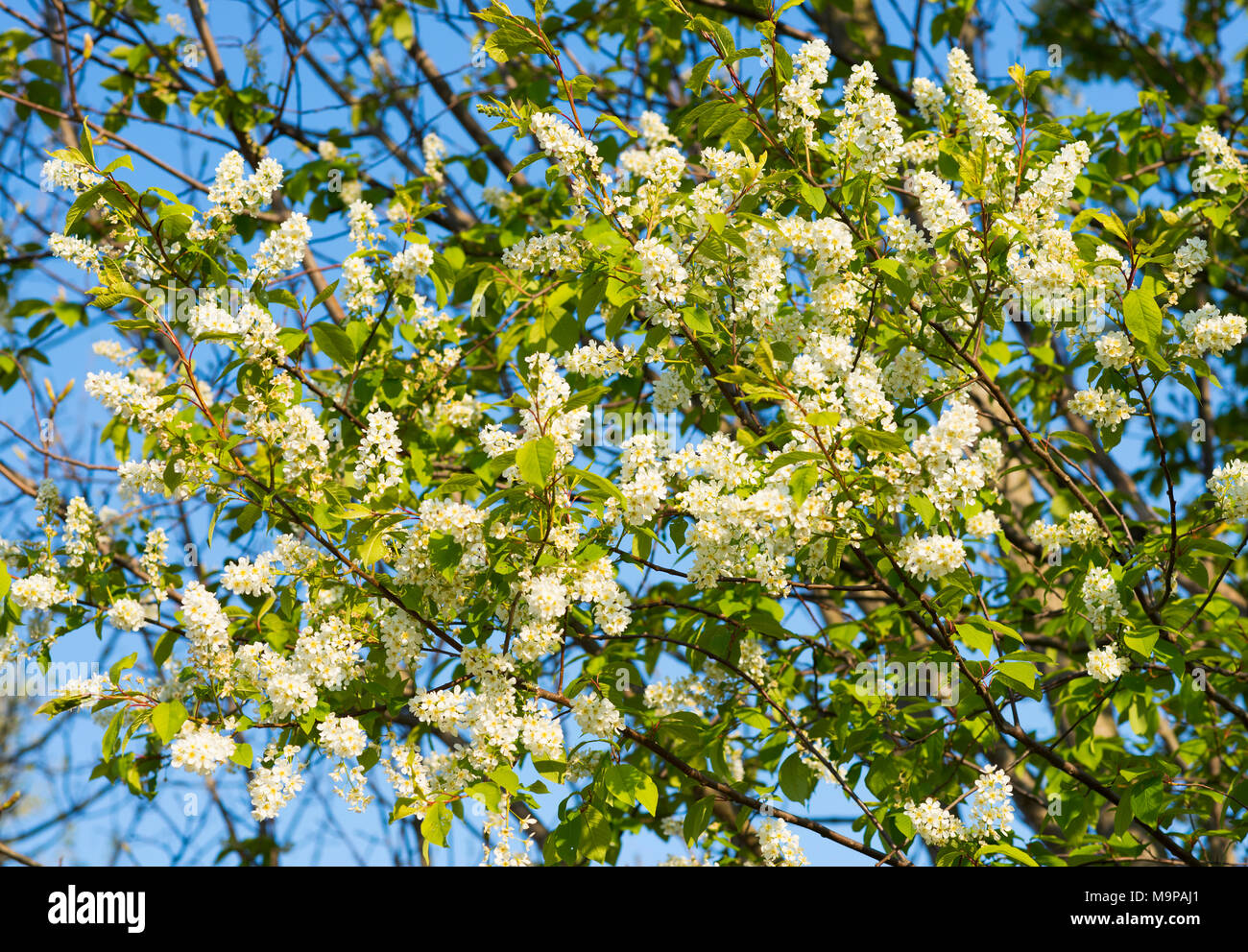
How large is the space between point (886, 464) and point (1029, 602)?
1.89 metres

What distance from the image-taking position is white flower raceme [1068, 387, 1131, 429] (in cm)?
322

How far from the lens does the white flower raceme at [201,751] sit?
2705 mm

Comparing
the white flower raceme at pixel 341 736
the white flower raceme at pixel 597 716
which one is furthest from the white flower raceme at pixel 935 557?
→ the white flower raceme at pixel 341 736

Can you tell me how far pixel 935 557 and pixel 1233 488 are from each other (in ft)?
3.57

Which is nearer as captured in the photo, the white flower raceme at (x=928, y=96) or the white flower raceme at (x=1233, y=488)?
the white flower raceme at (x=1233, y=488)

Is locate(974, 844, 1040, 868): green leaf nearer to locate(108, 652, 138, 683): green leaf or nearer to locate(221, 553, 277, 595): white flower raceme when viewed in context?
locate(221, 553, 277, 595): white flower raceme

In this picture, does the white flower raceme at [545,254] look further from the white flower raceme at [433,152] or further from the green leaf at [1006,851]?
the green leaf at [1006,851]

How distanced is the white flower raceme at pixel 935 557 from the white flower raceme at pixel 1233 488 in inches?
38.3

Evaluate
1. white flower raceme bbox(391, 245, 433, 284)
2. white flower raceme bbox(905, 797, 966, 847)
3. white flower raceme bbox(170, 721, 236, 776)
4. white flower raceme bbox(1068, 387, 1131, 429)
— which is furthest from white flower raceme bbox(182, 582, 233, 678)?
white flower raceme bbox(1068, 387, 1131, 429)

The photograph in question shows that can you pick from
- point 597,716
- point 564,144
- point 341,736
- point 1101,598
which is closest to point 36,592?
point 341,736

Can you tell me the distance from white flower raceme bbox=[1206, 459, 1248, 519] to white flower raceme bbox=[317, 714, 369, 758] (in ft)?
9.10

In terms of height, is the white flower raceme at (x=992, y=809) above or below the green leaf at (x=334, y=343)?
below
